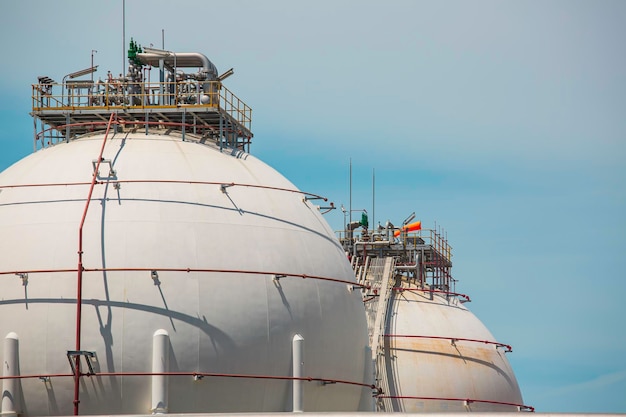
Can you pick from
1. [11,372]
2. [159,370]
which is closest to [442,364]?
[159,370]

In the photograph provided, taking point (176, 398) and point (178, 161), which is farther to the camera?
point (178, 161)

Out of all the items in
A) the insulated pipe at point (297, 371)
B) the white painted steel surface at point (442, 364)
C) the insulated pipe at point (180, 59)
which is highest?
the insulated pipe at point (180, 59)

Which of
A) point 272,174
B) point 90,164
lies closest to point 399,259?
point 272,174

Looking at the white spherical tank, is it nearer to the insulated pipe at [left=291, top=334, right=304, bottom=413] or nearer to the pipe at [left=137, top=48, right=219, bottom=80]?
the insulated pipe at [left=291, top=334, right=304, bottom=413]

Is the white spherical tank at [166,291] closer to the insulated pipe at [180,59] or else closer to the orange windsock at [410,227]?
the insulated pipe at [180,59]

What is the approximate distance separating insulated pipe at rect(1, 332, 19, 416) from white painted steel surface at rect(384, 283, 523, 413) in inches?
747

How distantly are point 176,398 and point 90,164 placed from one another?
6.91 meters

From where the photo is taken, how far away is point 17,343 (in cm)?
3216

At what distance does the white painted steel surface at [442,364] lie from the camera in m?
48.2

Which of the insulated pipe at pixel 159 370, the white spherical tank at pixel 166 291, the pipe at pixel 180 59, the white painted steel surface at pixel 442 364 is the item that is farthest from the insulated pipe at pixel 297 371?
the white painted steel surface at pixel 442 364

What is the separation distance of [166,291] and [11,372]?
411 cm

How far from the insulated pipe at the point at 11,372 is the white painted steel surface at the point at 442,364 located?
1899 cm

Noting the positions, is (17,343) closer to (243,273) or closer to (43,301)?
(43,301)

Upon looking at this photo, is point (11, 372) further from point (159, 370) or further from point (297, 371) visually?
point (297, 371)
